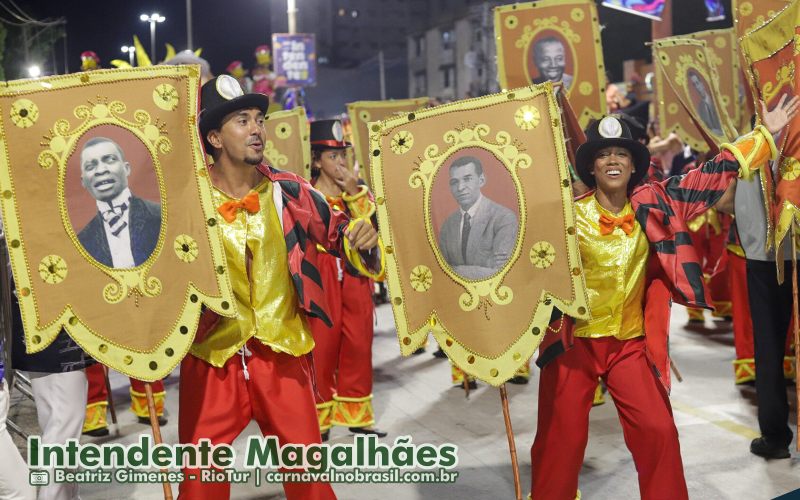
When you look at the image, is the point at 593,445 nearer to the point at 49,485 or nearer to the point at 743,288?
the point at 743,288

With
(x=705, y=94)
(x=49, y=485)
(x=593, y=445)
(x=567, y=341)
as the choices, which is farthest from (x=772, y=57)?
(x=49, y=485)

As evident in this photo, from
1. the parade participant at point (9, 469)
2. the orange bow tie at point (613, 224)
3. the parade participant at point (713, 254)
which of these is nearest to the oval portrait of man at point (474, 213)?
the orange bow tie at point (613, 224)

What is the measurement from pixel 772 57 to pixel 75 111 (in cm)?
335

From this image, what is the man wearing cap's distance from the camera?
402cm

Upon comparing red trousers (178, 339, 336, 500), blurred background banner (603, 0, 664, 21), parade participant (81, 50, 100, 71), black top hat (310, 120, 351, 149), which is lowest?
red trousers (178, 339, 336, 500)

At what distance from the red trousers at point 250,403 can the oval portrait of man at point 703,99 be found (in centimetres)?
350

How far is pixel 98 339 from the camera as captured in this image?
331cm

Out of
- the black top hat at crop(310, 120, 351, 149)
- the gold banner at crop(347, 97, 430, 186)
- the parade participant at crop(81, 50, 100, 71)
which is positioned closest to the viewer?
the black top hat at crop(310, 120, 351, 149)

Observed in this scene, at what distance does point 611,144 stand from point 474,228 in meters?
0.91

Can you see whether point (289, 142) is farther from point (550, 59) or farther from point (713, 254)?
point (713, 254)

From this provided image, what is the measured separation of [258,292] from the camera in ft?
12.1

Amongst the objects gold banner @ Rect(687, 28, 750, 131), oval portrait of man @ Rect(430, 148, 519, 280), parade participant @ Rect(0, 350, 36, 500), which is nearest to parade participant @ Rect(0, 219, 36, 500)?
parade participant @ Rect(0, 350, 36, 500)

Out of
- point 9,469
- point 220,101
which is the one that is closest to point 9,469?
point 9,469

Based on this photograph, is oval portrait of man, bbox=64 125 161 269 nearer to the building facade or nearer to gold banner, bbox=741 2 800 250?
gold banner, bbox=741 2 800 250
